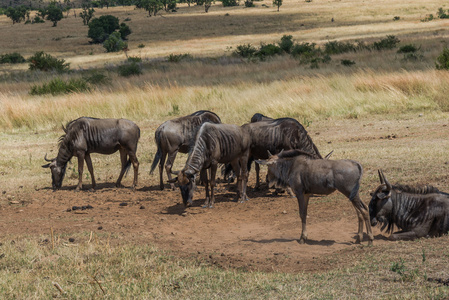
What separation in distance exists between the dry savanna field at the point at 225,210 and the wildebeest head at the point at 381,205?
49 centimetres

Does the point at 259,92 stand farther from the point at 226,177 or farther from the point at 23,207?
the point at 23,207

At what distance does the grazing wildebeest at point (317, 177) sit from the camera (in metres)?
8.22

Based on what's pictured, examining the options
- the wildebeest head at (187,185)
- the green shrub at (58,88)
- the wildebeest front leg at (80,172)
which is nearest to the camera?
the wildebeest head at (187,185)

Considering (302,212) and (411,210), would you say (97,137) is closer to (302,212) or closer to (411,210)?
(302,212)

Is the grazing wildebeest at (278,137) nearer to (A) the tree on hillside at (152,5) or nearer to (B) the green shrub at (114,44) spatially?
(B) the green shrub at (114,44)

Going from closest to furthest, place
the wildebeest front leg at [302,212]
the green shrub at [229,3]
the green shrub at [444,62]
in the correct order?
the wildebeest front leg at [302,212], the green shrub at [444,62], the green shrub at [229,3]

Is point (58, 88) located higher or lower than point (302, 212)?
lower

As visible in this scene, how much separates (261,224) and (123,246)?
2555 mm

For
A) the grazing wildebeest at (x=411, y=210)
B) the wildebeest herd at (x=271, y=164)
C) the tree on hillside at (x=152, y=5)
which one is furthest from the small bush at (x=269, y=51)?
the tree on hillside at (x=152, y=5)

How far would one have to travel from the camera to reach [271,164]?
346 inches

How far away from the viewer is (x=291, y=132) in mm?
11859

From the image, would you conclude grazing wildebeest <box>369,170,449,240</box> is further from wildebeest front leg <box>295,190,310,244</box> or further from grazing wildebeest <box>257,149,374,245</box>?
wildebeest front leg <box>295,190,310,244</box>

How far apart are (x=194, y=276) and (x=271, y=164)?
2.34m

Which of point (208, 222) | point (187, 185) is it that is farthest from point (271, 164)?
point (187, 185)
